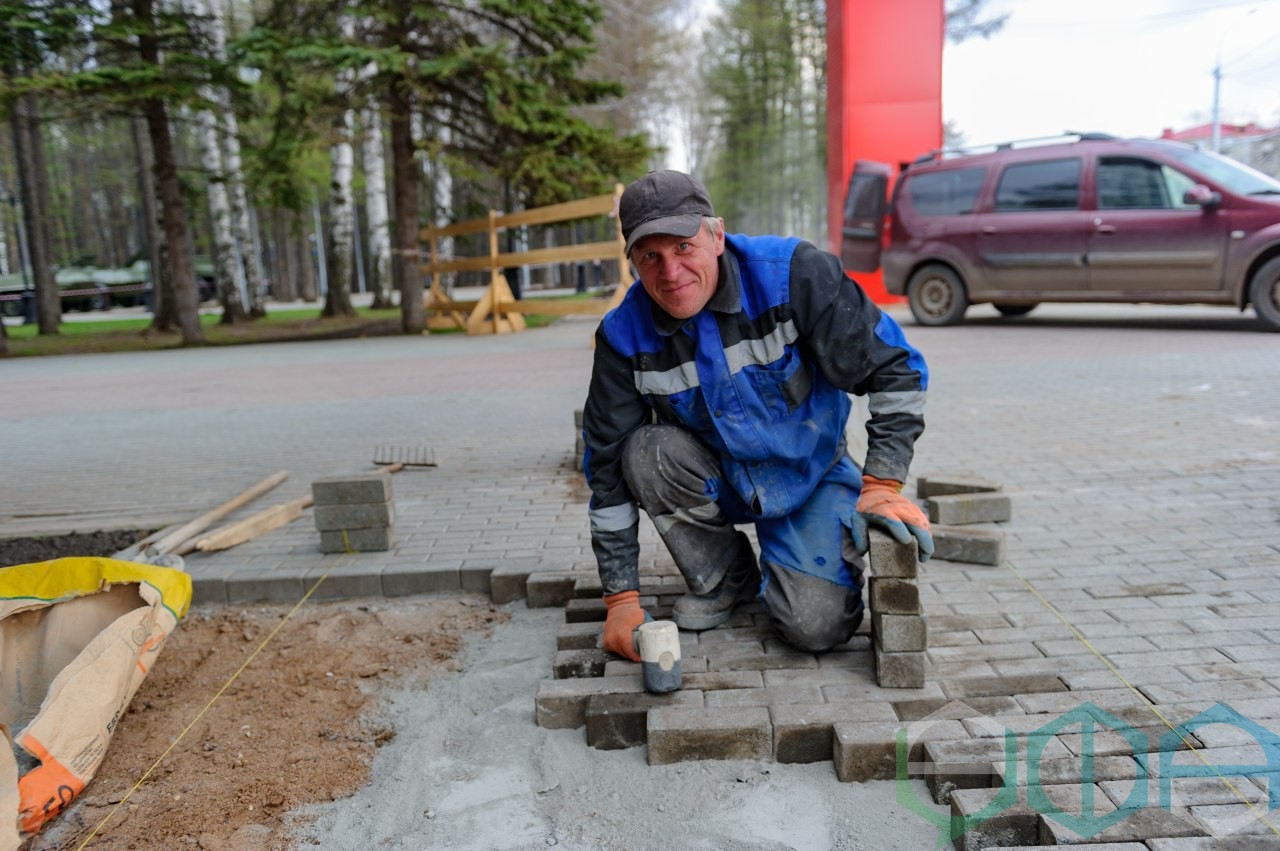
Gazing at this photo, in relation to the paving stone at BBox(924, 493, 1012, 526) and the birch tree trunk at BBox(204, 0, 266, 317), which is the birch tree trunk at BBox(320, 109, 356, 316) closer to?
the birch tree trunk at BBox(204, 0, 266, 317)

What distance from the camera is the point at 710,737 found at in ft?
7.61

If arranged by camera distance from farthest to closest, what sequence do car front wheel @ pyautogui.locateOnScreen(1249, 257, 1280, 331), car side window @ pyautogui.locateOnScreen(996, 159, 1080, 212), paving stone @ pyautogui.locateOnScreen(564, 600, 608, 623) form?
car side window @ pyautogui.locateOnScreen(996, 159, 1080, 212), car front wheel @ pyautogui.locateOnScreen(1249, 257, 1280, 331), paving stone @ pyautogui.locateOnScreen(564, 600, 608, 623)

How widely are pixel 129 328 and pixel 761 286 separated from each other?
77.7 feet

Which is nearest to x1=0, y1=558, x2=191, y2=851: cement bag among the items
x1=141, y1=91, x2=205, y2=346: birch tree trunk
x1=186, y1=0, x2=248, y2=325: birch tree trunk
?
x1=141, y1=91, x2=205, y2=346: birch tree trunk

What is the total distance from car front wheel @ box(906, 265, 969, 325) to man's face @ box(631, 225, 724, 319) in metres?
10.3

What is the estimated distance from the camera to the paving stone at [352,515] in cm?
397

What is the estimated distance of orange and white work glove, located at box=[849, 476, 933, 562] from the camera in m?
2.40

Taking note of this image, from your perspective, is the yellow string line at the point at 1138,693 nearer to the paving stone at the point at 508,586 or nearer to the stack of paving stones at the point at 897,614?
the stack of paving stones at the point at 897,614

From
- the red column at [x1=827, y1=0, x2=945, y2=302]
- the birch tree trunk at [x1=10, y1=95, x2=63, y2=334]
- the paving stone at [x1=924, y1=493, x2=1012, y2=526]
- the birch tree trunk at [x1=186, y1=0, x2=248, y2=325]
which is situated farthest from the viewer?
the birch tree trunk at [x1=10, y1=95, x2=63, y2=334]

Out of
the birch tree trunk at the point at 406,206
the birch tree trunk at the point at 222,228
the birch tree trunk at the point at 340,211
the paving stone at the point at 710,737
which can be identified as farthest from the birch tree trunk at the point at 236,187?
the paving stone at the point at 710,737

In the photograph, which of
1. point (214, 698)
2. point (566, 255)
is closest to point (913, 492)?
point (214, 698)

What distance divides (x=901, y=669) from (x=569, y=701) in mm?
932

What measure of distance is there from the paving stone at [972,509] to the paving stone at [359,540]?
8.02ft

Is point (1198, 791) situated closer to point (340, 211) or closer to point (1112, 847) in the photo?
point (1112, 847)
